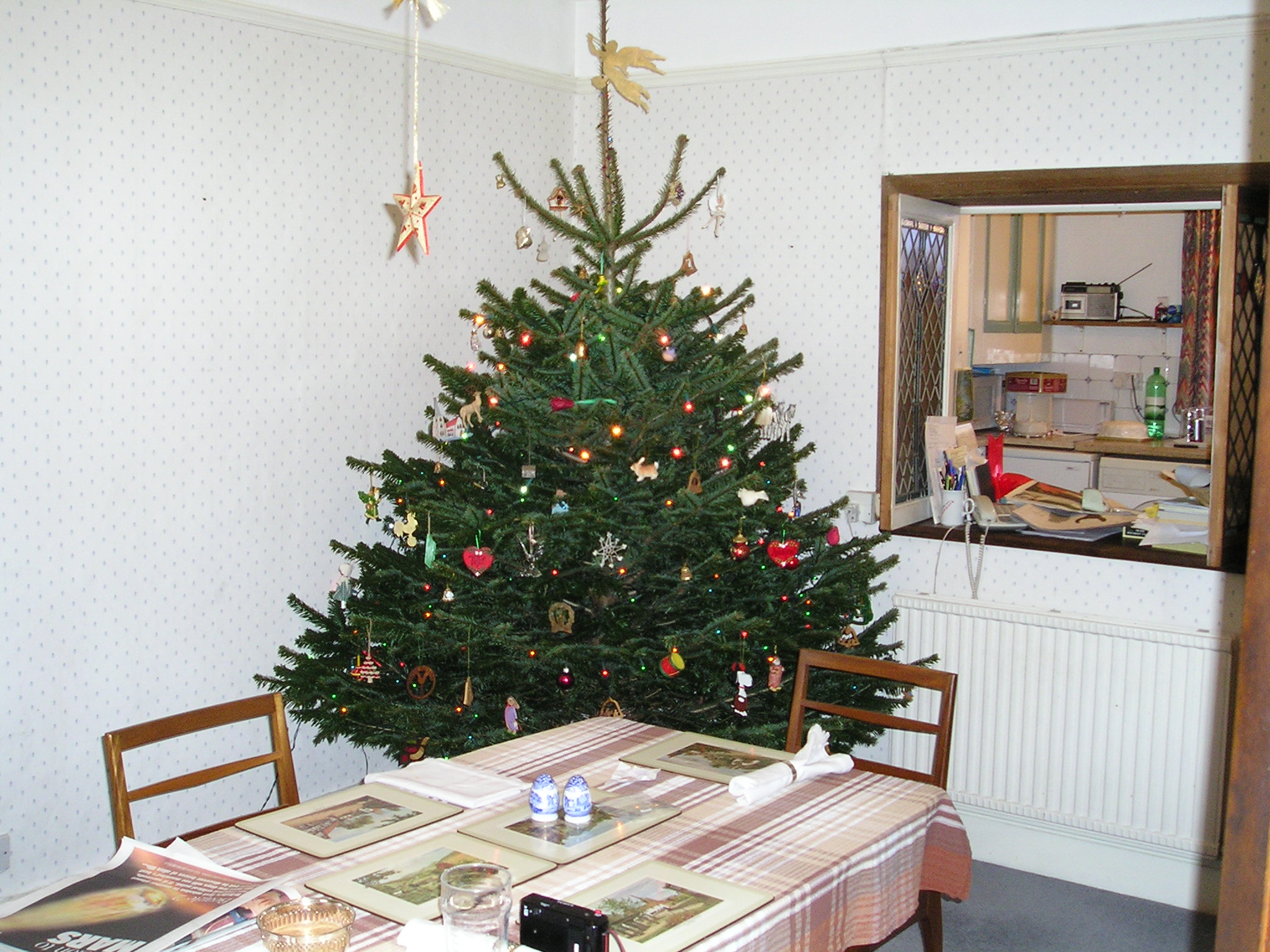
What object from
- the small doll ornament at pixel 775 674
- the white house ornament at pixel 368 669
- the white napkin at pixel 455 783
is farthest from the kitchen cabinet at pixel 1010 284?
the white napkin at pixel 455 783

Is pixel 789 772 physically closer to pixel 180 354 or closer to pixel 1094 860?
pixel 1094 860

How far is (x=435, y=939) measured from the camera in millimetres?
1544

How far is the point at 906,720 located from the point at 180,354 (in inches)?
83.6

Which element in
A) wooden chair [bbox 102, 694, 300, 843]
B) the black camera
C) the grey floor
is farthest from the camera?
A: the grey floor

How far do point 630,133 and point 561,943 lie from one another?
3.39 metres

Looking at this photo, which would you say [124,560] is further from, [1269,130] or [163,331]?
[1269,130]

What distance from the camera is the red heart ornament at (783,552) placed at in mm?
3119

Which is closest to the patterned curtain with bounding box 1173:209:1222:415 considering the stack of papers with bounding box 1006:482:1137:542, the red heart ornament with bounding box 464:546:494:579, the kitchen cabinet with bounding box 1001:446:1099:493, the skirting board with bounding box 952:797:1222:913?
the kitchen cabinet with bounding box 1001:446:1099:493

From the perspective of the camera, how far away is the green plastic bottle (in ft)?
19.3

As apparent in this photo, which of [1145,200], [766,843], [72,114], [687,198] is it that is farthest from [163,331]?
[1145,200]

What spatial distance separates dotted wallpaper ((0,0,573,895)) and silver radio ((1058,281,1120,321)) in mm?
3818

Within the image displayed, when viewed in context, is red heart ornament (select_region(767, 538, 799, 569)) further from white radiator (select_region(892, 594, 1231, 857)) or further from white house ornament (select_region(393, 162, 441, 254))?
white house ornament (select_region(393, 162, 441, 254))

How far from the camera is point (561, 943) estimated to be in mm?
1515

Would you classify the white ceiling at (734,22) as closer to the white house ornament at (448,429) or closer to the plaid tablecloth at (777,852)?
the white house ornament at (448,429)
